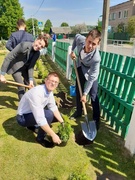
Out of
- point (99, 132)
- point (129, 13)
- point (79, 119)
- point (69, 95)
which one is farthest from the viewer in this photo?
point (129, 13)

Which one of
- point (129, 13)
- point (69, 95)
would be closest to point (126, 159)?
point (69, 95)

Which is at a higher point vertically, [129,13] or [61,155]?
[129,13]

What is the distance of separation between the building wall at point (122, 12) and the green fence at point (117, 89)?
143 ft

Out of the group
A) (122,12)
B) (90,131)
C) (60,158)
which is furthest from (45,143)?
(122,12)

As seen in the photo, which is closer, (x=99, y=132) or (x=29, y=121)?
(x=29, y=121)

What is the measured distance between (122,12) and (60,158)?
49.0 metres

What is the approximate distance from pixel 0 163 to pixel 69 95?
287 centimetres

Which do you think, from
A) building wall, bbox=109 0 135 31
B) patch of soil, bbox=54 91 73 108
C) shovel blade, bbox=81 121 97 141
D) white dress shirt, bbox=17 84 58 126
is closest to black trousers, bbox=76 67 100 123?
shovel blade, bbox=81 121 97 141

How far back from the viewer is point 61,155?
8.55ft

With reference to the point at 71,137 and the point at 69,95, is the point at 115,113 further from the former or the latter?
the point at 69,95

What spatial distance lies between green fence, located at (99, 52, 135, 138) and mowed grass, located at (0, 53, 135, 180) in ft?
1.09

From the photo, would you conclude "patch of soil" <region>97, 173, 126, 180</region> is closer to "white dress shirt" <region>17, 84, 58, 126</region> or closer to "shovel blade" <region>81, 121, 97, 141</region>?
"shovel blade" <region>81, 121, 97, 141</region>

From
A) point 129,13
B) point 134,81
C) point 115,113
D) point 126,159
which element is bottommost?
point 126,159

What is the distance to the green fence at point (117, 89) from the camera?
2801 millimetres
